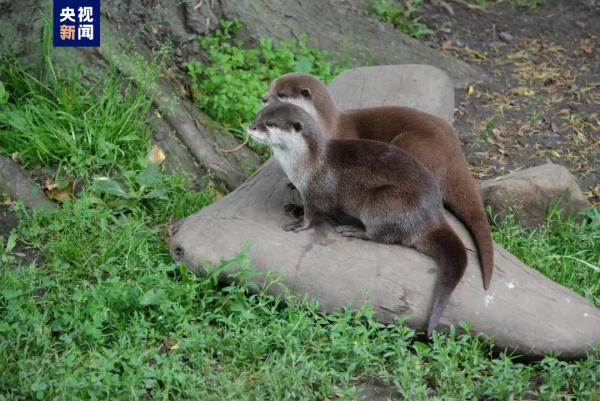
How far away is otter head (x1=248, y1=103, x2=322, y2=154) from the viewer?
383cm

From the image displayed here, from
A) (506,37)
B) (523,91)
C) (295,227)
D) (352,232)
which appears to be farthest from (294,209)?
(506,37)

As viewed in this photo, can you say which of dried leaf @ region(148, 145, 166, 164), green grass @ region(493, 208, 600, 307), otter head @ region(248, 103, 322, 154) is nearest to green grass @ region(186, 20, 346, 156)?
dried leaf @ region(148, 145, 166, 164)

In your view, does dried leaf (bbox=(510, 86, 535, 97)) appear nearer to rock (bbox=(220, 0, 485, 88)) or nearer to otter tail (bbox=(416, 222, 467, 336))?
rock (bbox=(220, 0, 485, 88))

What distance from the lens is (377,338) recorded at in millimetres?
3451

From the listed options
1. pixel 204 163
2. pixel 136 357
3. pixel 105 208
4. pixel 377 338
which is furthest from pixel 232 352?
pixel 204 163

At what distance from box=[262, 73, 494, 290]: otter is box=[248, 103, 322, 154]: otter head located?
0.43 m

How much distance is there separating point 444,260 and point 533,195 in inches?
43.7

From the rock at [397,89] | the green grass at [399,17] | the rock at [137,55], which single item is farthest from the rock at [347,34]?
the rock at [137,55]

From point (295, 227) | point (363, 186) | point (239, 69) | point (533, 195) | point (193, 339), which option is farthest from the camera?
point (239, 69)

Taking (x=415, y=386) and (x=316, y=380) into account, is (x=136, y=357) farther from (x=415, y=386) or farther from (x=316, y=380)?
(x=415, y=386)

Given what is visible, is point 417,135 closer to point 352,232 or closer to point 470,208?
point 470,208

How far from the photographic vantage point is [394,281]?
11.9 ft

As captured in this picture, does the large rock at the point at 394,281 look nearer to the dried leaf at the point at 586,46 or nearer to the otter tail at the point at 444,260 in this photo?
the otter tail at the point at 444,260

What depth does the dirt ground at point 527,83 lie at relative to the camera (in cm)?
538
